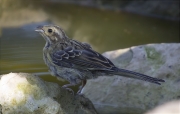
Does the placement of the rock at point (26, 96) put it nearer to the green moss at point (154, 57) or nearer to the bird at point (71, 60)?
the bird at point (71, 60)

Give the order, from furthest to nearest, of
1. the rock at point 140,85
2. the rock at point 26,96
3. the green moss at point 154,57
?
the green moss at point 154,57 → the rock at point 140,85 → the rock at point 26,96

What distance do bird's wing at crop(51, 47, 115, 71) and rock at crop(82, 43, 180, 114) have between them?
47.0 inches

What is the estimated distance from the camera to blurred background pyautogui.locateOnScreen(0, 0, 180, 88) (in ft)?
28.9

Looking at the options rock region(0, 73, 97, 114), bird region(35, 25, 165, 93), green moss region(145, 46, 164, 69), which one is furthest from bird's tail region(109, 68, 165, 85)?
green moss region(145, 46, 164, 69)

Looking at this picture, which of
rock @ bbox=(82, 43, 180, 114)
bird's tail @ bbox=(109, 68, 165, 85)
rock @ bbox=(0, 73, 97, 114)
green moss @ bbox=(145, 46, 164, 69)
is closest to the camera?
rock @ bbox=(0, 73, 97, 114)

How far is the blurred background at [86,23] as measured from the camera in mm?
8799

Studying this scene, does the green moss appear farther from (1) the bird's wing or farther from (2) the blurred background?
(2) the blurred background

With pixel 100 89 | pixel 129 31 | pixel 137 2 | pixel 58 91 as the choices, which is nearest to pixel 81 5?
pixel 137 2

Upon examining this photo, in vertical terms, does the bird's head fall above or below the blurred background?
below

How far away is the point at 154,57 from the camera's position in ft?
21.0

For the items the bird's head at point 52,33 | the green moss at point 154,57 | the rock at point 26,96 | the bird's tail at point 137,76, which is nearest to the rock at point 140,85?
the green moss at point 154,57

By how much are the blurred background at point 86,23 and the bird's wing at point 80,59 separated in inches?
84.6

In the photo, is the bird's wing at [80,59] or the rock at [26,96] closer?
the rock at [26,96]

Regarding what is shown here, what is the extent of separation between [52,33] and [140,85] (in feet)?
6.01
